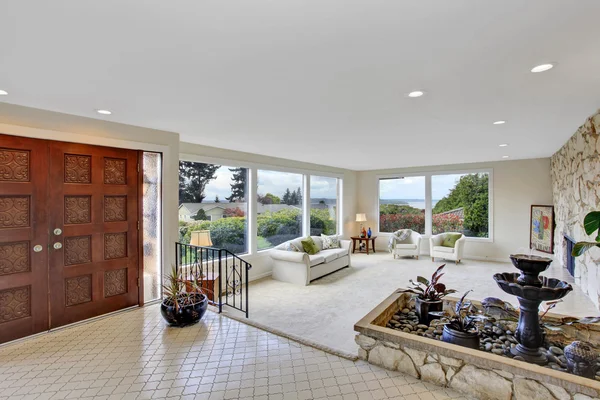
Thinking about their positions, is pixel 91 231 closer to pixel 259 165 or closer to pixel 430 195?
pixel 259 165

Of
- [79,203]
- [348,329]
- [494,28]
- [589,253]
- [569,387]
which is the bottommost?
[348,329]

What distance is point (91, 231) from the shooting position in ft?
11.1

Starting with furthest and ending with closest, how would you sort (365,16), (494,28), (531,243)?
1. (531,243)
2. (494,28)
3. (365,16)

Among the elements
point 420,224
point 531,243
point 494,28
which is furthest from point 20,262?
point 531,243

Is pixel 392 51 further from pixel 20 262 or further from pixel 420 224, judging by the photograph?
pixel 420 224

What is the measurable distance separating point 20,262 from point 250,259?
10.7ft

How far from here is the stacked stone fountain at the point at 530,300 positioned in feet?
7.64

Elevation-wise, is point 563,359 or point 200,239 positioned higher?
point 200,239

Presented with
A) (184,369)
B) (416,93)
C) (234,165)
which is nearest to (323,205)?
(234,165)

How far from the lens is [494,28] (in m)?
1.61

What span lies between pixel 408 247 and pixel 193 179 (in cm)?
538

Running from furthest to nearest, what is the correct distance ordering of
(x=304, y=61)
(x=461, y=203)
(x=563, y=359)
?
(x=461, y=203)
(x=563, y=359)
(x=304, y=61)

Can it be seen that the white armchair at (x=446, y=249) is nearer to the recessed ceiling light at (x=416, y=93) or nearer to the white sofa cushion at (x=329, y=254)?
the white sofa cushion at (x=329, y=254)

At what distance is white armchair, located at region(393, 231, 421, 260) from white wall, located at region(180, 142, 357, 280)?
5.25 ft
